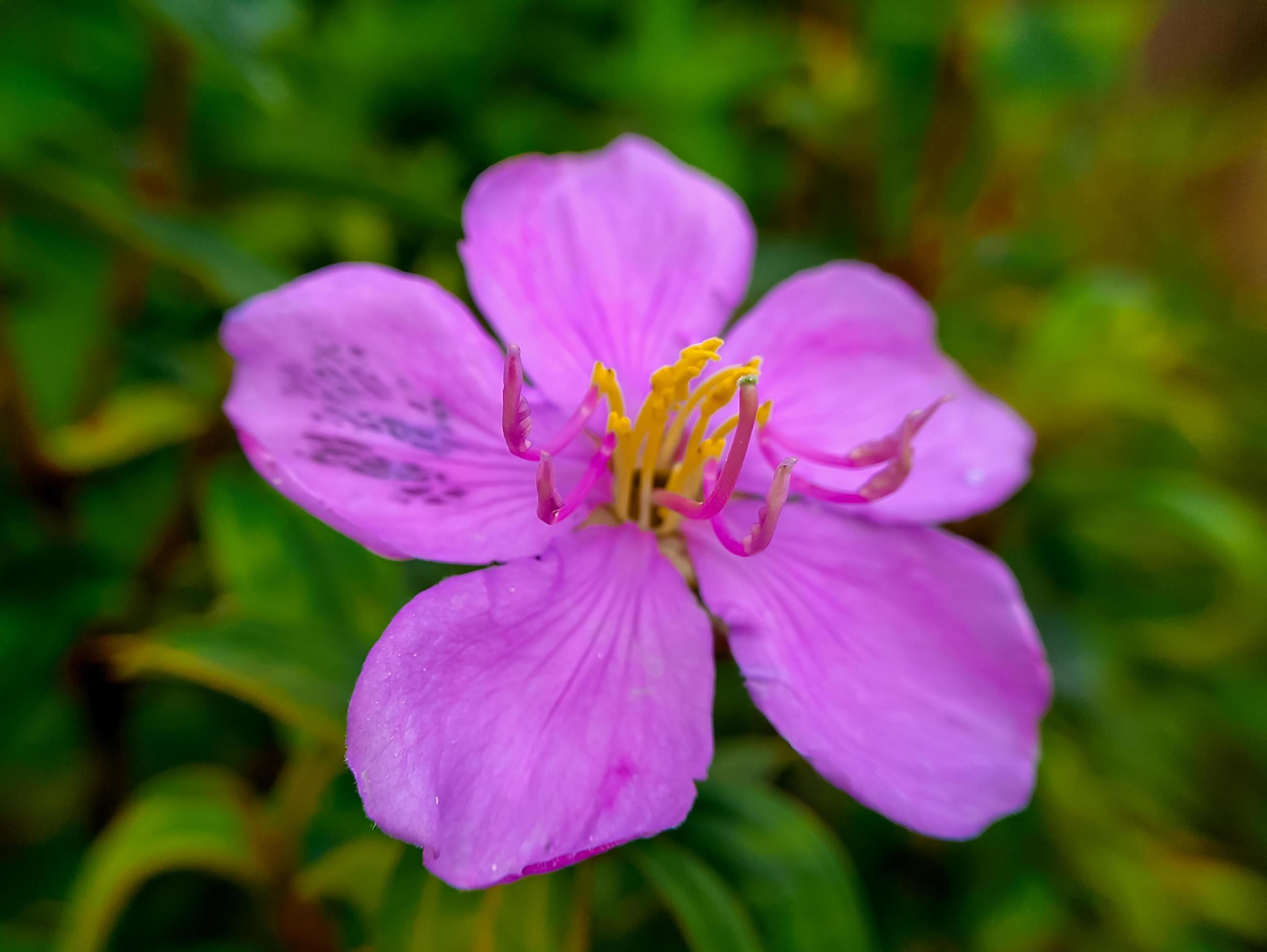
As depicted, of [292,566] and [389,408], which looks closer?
→ [389,408]

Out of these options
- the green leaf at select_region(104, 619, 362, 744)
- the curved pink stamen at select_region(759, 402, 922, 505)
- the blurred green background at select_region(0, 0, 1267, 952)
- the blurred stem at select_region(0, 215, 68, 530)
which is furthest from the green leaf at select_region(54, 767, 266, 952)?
the curved pink stamen at select_region(759, 402, 922, 505)

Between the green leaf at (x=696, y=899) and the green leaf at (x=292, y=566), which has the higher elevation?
the green leaf at (x=292, y=566)

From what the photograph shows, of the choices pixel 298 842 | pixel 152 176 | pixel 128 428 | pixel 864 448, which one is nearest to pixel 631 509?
pixel 864 448

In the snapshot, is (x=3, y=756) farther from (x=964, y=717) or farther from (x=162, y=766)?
(x=964, y=717)

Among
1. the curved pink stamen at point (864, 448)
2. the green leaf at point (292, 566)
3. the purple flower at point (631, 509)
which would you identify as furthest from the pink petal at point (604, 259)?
the green leaf at point (292, 566)

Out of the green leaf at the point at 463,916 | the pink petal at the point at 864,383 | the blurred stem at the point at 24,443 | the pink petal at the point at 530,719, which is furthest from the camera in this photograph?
the blurred stem at the point at 24,443

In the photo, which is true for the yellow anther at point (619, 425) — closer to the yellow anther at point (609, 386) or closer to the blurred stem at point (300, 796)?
the yellow anther at point (609, 386)

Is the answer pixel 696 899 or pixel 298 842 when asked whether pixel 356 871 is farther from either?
pixel 696 899
